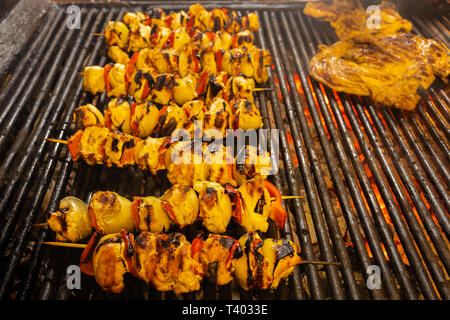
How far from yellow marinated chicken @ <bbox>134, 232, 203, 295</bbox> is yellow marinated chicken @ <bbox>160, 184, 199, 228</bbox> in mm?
243

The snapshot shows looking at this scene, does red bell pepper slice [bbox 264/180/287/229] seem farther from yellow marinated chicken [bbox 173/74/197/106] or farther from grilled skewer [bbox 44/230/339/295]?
yellow marinated chicken [bbox 173/74/197/106]

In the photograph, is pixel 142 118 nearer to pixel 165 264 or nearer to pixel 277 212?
pixel 165 264

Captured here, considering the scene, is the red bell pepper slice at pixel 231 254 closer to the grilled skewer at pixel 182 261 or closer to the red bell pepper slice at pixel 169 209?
the grilled skewer at pixel 182 261

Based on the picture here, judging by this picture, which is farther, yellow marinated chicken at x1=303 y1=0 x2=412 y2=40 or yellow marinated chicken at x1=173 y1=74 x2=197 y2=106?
yellow marinated chicken at x1=303 y1=0 x2=412 y2=40

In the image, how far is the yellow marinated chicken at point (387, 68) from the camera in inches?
129

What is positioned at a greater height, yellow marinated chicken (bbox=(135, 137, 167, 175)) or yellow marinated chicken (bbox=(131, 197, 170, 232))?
yellow marinated chicken (bbox=(135, 137, 167, 175))

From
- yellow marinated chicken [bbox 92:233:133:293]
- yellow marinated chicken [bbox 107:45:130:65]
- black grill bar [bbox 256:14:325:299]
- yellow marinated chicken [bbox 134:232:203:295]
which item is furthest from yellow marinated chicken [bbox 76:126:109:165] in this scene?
black grill bar [bbox 256:14:325:299]

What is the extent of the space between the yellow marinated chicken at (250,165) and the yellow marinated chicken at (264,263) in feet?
1.99

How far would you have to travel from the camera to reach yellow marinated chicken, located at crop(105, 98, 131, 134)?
8.81 feet

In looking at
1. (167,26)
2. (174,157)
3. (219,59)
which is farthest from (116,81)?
(167,26)

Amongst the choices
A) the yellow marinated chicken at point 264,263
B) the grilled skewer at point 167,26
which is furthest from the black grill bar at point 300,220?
the grilled skewer at point 167,26

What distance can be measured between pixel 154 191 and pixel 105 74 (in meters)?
1.55

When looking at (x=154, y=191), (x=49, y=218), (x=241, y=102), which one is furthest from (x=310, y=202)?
(x=49, y=218)

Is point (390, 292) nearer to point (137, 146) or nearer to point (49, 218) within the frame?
point (137, 146)
